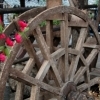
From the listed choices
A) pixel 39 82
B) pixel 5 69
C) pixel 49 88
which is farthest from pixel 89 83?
pixel 5 69

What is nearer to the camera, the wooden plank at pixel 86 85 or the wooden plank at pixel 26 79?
the wooden plank at pixel 26 79

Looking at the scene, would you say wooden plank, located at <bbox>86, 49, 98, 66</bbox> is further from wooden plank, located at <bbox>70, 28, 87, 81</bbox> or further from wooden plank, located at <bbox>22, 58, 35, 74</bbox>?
wooden plank, located at <bbox>22, 58, 35, 74</bbox>

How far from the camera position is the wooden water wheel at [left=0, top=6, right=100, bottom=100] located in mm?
3514

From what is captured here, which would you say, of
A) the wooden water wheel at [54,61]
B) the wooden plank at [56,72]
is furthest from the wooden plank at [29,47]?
the wooden plank at [56,72]

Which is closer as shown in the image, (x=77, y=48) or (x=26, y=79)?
(x=26, y=79)

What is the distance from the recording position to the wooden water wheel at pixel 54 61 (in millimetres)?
3514

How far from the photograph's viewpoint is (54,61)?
4113mm

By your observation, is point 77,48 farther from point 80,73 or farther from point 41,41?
point 41,41

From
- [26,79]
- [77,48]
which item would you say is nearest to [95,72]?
[77,48]

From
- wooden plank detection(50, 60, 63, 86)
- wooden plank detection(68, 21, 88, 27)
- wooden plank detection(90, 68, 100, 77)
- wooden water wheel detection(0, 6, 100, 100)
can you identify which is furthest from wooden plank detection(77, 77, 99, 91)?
wooden plank detection(68, 21, 88, 27)

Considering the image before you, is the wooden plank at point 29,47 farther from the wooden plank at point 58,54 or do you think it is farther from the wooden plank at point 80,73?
the wooden plank at point 80,73

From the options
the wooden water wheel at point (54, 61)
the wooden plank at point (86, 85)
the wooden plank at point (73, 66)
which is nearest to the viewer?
the wooden water wheel at point (54, 61)

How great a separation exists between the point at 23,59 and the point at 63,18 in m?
1.45

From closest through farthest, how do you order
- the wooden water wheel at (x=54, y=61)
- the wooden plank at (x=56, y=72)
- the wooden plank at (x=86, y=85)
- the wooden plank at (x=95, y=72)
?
the wooden water wheel at (x=54, y=61), the wooden plank at (x=56, y=72), the wooden plank at (x=86, y=85), the wooden plank at (x=95, y=72)
